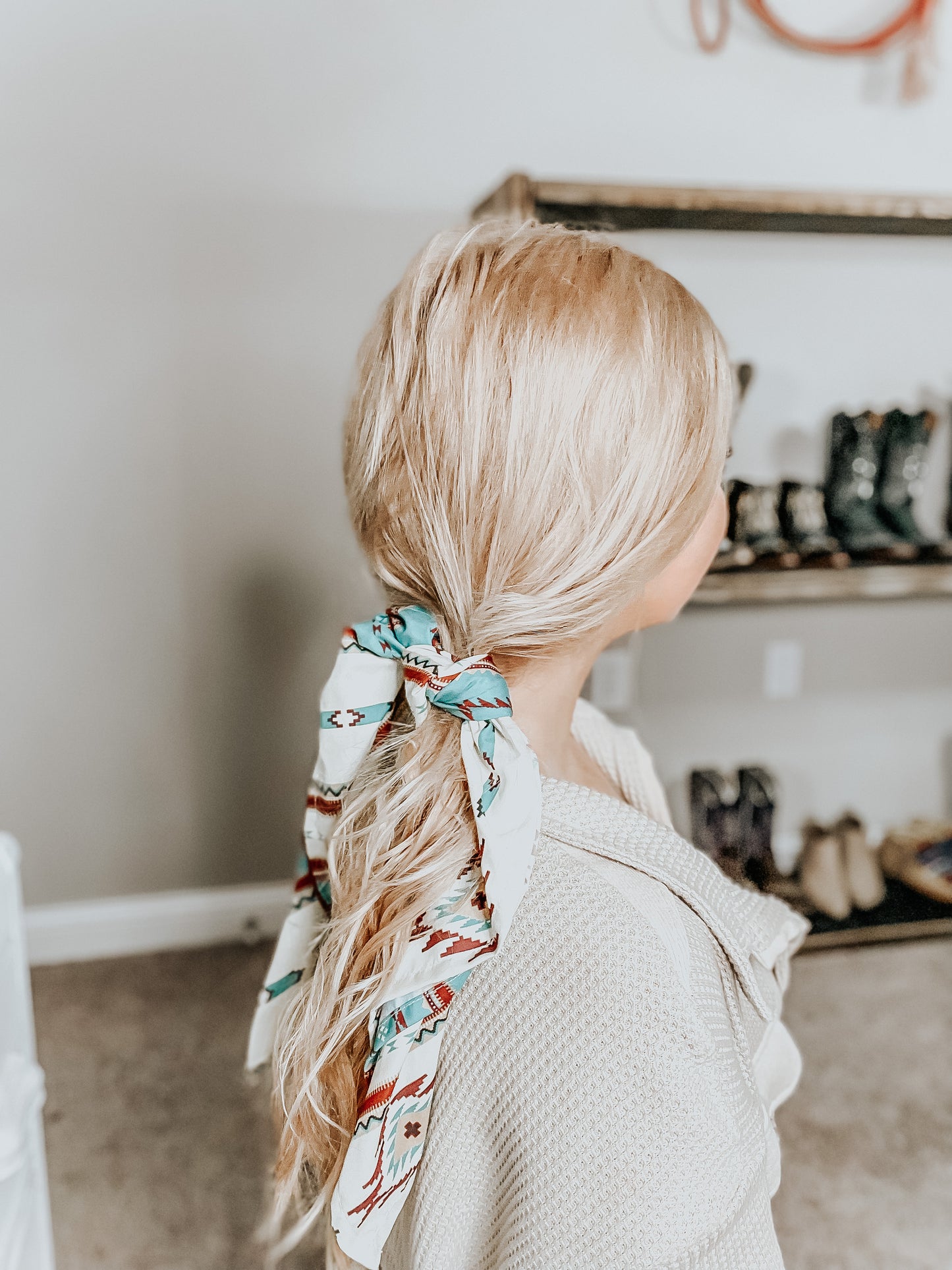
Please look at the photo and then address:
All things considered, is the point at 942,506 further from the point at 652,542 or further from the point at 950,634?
the point at 652,542

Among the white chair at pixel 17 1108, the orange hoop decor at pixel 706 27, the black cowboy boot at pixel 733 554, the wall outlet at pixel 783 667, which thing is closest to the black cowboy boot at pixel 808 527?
the black cowboy boot at pixel 733 554

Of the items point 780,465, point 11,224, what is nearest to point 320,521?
point 11,224

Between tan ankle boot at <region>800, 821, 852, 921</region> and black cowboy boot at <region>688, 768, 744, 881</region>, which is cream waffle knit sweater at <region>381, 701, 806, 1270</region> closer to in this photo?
black cowboy boot at <region>688, 768, 744, 881</region>

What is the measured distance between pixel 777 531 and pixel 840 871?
740 millimetres

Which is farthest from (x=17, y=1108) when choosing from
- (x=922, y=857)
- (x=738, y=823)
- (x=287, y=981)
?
(x=922, y=857)

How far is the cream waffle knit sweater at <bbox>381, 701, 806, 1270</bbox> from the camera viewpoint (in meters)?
0.57

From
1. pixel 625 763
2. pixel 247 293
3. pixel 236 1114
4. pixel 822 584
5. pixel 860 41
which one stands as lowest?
pixel 236 1114

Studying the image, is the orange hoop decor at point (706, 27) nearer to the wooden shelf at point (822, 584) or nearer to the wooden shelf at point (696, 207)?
the wooden shelf at point (696, 207)

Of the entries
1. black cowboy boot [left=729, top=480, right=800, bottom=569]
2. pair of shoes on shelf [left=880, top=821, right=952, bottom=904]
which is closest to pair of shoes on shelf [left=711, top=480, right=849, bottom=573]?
black cowboy boot [left=729, top=480, right=800, bottom=569]

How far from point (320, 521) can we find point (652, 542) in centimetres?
128

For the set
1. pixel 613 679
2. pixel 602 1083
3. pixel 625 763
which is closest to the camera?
pixel 602 1083

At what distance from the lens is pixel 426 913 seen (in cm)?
62

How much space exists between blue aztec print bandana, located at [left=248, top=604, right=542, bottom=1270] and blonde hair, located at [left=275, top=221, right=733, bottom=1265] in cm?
2

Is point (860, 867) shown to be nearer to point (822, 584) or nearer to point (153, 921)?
point (822, 584)
